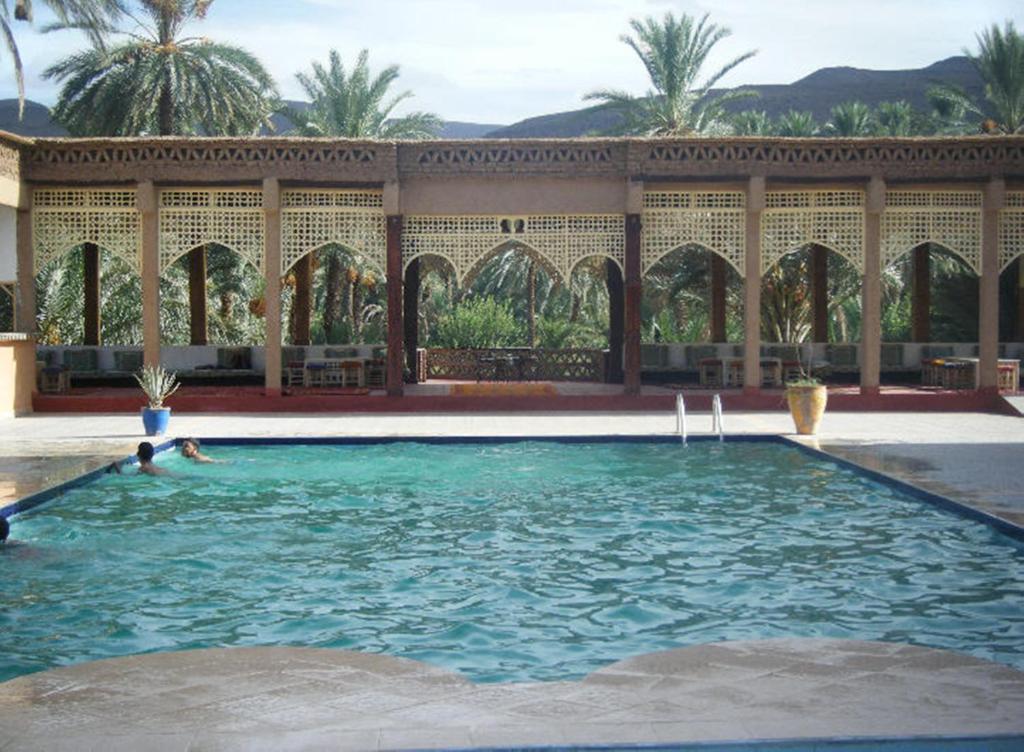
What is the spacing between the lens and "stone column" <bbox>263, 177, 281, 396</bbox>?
19.0 metres

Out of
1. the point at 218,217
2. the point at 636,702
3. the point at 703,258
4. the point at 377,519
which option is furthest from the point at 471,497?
Answer: the point at 703,258

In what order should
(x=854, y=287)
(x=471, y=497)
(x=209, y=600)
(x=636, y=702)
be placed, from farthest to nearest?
1. (x=854, y=287)
2. (x=471, y=497)
3. (x=209, y=600)
4. (x=636, y=702)

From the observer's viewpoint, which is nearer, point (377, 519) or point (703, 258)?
point (377, 519)

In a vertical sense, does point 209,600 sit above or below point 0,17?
below

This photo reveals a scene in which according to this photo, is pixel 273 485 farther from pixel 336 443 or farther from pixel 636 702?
pixel 636 702

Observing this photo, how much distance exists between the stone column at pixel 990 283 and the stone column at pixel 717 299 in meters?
5.47

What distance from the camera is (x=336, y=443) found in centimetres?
1513

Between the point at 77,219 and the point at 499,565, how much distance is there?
43.2ft

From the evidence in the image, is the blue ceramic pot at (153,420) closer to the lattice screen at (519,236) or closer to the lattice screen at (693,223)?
the lattice screen at (519,236)

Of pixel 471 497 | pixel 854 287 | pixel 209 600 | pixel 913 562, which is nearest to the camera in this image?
pixel 209 600

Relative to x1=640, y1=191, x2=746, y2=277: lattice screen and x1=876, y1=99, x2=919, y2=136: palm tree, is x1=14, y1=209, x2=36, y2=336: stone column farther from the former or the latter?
x1=876, y1=99, x2=919, y2=136: palm tree

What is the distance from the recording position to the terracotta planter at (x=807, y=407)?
15523 millimetres

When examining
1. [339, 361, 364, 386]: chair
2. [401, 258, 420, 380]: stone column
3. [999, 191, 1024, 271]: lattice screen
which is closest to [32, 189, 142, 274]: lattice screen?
[339, 361, 364, 386]: chair

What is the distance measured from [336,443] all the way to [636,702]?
10398 mm
